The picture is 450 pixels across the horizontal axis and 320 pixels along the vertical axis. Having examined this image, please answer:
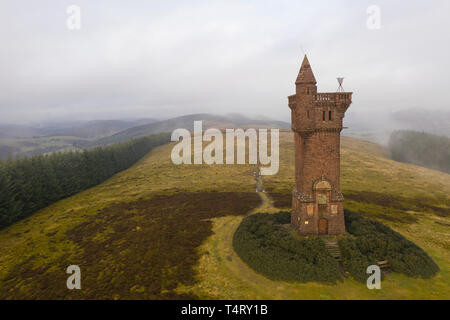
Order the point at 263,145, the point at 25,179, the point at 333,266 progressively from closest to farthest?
→ the point at 333,266 → the point at 25,179 → the point at 263,145

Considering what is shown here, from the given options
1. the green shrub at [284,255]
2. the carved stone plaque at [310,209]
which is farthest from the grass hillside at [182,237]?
the carved stone plaque at [310,209]

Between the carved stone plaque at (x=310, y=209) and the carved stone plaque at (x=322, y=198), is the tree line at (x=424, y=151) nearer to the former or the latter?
the carved stone plaque at (x=322, y=198)

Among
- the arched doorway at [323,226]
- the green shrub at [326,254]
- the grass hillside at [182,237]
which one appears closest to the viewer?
the grass hillside at [182,237]

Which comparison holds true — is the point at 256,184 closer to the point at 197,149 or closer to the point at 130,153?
the point at 197,149

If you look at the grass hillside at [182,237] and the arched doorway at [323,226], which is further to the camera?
the arched doorway at [323,226]

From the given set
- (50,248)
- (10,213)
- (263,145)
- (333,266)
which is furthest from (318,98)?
(263,145)

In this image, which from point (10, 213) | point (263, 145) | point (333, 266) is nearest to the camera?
point (333, 266)

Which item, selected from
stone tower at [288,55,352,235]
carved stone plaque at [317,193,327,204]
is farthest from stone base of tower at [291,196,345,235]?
carved stone plaque at [317,193,327,204]
